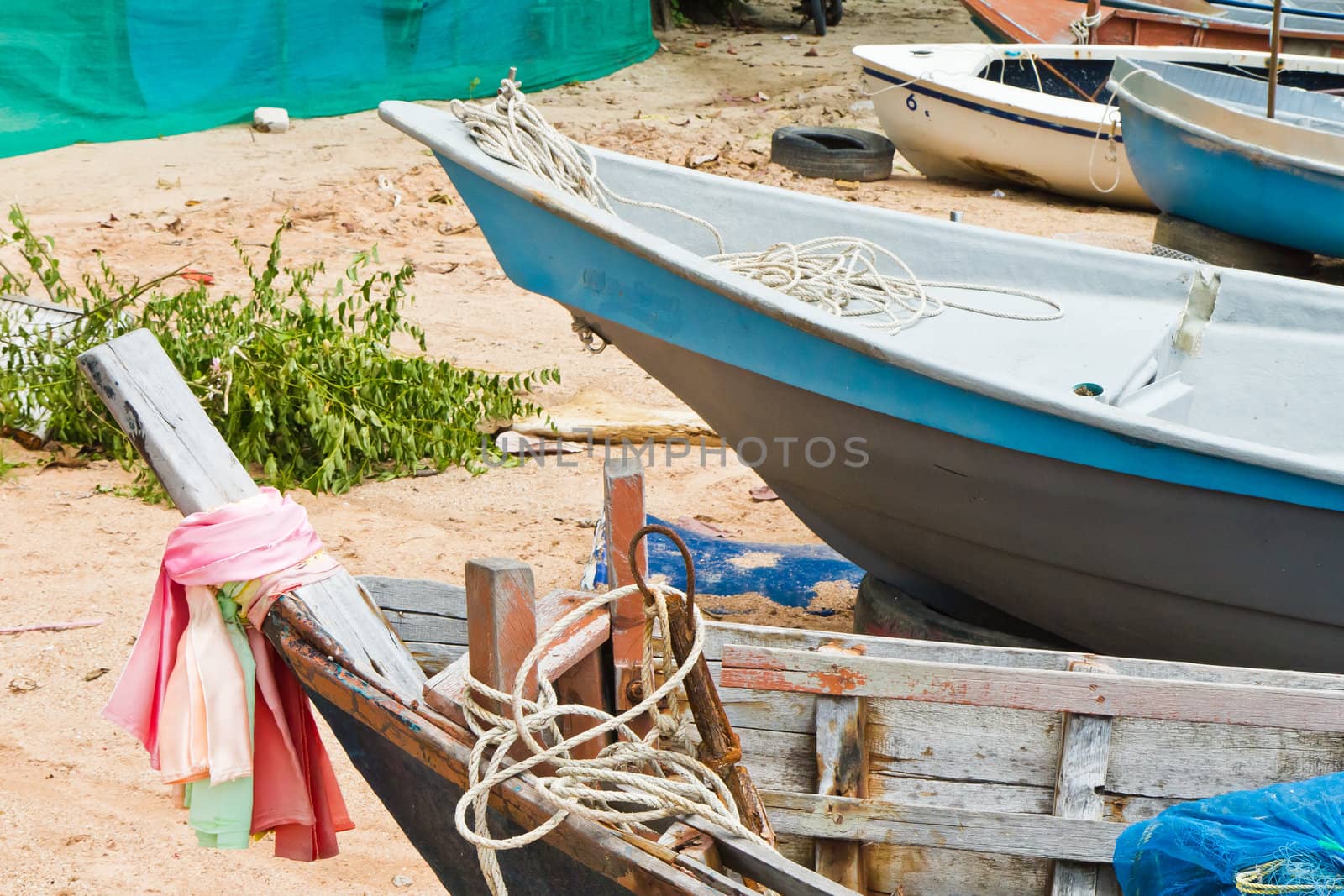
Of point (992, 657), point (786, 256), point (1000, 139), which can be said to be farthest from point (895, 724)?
point (1000, 139)

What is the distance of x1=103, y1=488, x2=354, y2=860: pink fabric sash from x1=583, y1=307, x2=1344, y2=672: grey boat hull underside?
59.0 inches

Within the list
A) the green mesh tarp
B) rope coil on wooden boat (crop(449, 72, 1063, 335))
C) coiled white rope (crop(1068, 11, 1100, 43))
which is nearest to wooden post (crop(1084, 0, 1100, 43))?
coiled white rope (crop(1068, 11, 1100, 43))

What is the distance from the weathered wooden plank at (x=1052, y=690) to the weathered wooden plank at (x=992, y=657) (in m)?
0.08

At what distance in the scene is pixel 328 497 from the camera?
4.38 meters

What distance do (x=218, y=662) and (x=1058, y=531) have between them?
2.00 meters

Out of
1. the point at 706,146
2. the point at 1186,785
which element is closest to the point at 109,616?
the point at 1186,785

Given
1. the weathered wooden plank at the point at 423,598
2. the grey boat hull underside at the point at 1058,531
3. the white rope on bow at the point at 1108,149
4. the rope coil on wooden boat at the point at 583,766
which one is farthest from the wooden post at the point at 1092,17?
the rope coil on wooden boat at the point at 583,766

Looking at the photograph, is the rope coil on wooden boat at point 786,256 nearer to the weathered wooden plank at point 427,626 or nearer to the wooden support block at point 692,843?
the weathered wooden plank at point 427,626

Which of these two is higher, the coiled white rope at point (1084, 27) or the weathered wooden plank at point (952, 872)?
the coiled white rope at point (1084, 27)

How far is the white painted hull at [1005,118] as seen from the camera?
322 inches

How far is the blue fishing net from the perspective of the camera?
1553 millimetres

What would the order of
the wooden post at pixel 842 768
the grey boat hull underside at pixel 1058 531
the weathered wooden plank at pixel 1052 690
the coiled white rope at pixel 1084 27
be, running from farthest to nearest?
the coiled white rope at pixel 1084 27, the grey boat hull underside at pixel 1058 531, the wooden post at pixel 842 768, the weathered wooden plank at pixel 1052 690

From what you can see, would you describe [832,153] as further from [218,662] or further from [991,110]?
[218,662]

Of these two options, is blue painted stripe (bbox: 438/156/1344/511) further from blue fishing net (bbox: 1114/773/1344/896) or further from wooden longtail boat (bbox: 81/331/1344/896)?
blue fishing net (bbox: 1114/773/1344/896)
